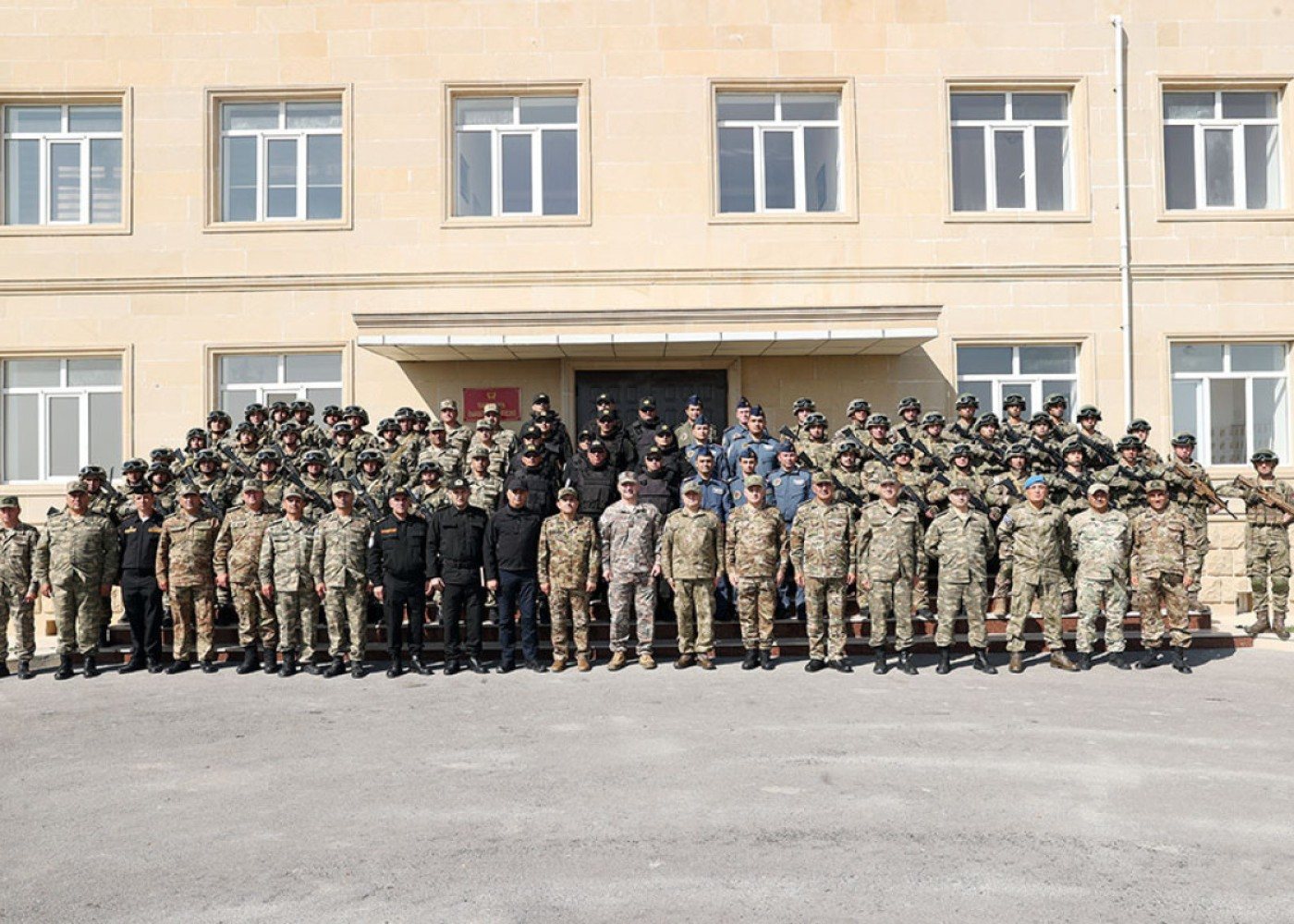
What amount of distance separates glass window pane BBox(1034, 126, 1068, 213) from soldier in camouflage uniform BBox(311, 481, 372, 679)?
1018 centimetres

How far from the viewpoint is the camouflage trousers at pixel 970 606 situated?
8.66 meters

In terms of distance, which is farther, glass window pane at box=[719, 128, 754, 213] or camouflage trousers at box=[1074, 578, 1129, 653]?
glass window pane at box=[719, 128, 754, 213]

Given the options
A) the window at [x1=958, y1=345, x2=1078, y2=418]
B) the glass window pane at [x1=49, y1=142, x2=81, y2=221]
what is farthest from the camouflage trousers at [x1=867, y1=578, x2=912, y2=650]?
the glass window pane at [x1=49, y1=142, x2=81, y2=221]

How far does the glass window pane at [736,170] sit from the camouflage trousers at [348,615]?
7.41 m

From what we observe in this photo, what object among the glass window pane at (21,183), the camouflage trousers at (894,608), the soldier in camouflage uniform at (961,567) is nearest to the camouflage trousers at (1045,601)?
the soldier in camouflage uniform at (961,567)

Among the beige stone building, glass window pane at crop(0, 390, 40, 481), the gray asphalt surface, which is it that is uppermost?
the beige stone building

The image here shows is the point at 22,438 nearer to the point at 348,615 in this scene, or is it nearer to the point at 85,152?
the point at 85,152

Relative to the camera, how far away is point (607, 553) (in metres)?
9.08

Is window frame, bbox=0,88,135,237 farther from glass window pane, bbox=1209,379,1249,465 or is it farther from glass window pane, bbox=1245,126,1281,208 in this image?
glass window pane, bbox=1245,126,1281,208

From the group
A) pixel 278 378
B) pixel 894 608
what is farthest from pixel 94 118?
pixel 894 608

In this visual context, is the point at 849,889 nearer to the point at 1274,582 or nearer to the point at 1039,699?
the point at 1039,699

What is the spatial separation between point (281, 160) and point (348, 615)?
765 cm

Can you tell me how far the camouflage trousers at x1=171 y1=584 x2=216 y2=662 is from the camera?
358 inches

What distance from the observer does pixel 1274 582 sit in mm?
10625
